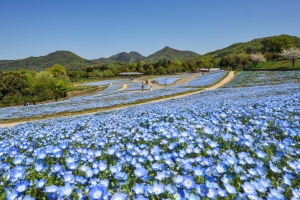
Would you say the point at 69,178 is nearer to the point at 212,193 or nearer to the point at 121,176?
the point at 121,176

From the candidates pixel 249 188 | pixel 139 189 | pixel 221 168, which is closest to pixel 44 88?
pixel 139 189

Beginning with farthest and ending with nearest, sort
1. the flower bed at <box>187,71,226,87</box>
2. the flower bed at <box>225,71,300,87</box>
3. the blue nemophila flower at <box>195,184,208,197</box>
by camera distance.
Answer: the flower bed at <box>187,71,226,87</box> → the flower bed at <box>225,71,300,87</box> → the blue nemophila flower at <box>195,184,208,197</box>

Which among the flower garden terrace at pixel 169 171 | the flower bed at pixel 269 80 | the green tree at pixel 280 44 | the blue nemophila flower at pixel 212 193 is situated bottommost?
the flower bed at pixel 269 80

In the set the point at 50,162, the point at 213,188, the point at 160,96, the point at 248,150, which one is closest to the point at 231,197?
the point at 213,188

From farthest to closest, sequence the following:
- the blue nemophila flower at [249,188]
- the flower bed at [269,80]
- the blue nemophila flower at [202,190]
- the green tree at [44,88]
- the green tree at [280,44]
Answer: the green tree at [280,44]
the green tree at [44,88]
the flower bed at [269,80]
the blue nemophila flower at [249,188]
the blue nemophila flower at [202,190]

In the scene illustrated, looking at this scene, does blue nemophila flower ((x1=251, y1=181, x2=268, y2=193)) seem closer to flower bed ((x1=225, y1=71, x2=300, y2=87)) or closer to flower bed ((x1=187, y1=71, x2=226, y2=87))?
flower bed ((x1=225, y1=71, x2=300, y2=87))

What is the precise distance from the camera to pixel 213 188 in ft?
6.79

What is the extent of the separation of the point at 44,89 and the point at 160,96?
4217cm

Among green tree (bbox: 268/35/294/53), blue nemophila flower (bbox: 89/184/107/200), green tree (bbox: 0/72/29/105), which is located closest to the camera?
blue nemophila flower (bbox: 89/184/107/200)

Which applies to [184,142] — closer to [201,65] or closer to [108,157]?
[108,157]

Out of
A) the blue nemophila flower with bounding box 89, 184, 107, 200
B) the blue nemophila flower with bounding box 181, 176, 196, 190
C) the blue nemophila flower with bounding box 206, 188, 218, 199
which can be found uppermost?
the blue nemophila flower with bounding box 89, 184, 107, 200

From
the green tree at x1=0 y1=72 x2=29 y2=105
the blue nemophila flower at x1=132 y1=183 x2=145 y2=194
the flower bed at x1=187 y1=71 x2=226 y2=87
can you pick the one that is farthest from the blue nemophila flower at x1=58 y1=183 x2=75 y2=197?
the green tree at x1=0 y1=72 x2=29 y2=105

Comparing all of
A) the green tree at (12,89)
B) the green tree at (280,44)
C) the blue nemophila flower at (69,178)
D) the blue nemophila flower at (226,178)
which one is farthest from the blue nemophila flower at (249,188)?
the green tree at (280,44)

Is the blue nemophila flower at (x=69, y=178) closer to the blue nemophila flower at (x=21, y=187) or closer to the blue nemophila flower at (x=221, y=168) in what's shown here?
the blue nemophila flower at (x=21, y=187)
